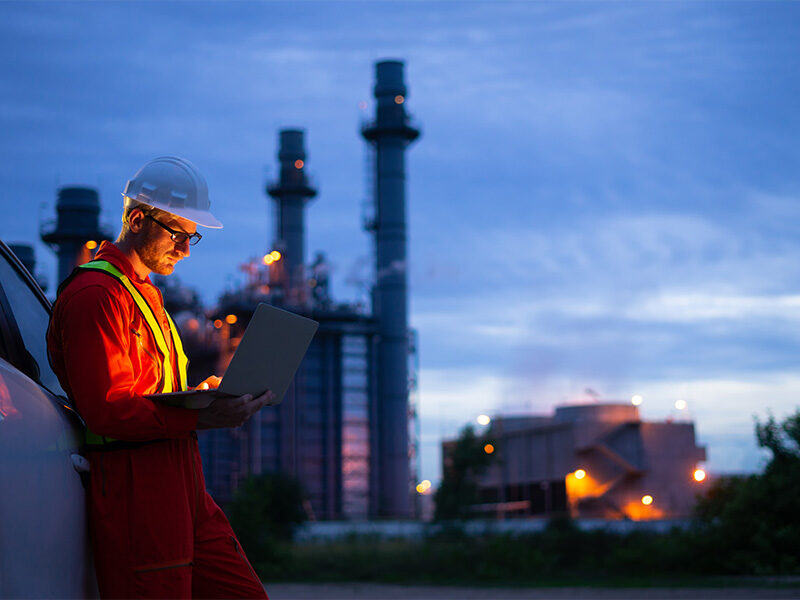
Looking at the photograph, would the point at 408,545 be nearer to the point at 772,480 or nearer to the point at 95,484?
the point at 772,480

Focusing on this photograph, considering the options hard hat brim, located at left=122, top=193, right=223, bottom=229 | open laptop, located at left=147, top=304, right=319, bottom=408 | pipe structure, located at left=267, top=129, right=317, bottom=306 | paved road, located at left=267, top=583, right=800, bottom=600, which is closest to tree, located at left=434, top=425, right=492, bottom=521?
pipe structure, located at left=267, top=129, right=317, bottom=306

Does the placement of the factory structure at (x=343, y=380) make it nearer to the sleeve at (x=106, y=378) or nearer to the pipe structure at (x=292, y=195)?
the pipe structure at (x=292, y=195)

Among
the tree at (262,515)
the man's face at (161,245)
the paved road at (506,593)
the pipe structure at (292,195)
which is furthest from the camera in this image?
the pipe structure at (292,195)

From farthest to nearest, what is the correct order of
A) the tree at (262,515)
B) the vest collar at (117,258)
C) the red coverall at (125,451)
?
the tree at (262,515)
the vest collar at (117,258)
the red coverall at (125,451)

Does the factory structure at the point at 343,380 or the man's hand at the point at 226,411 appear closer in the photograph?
the man's hand at the point at 226,411

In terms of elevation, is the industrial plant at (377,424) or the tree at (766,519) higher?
the industrial plant at (377,424)

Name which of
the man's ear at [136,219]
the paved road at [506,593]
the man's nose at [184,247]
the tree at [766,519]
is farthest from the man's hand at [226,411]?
the tree at [766,519]

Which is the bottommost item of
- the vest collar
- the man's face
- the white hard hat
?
the vest collar

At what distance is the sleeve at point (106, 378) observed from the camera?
129 inches

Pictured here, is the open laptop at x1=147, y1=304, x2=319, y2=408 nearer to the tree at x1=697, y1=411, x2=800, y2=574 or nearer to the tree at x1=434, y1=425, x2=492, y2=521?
the tree at x1=697, y1=411, x2=800, y2=574

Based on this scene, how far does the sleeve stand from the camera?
10.8 ft

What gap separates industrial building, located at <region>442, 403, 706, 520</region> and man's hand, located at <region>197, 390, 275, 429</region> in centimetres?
4926

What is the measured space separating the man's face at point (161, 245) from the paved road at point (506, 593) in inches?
438

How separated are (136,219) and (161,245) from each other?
14 centimetres
